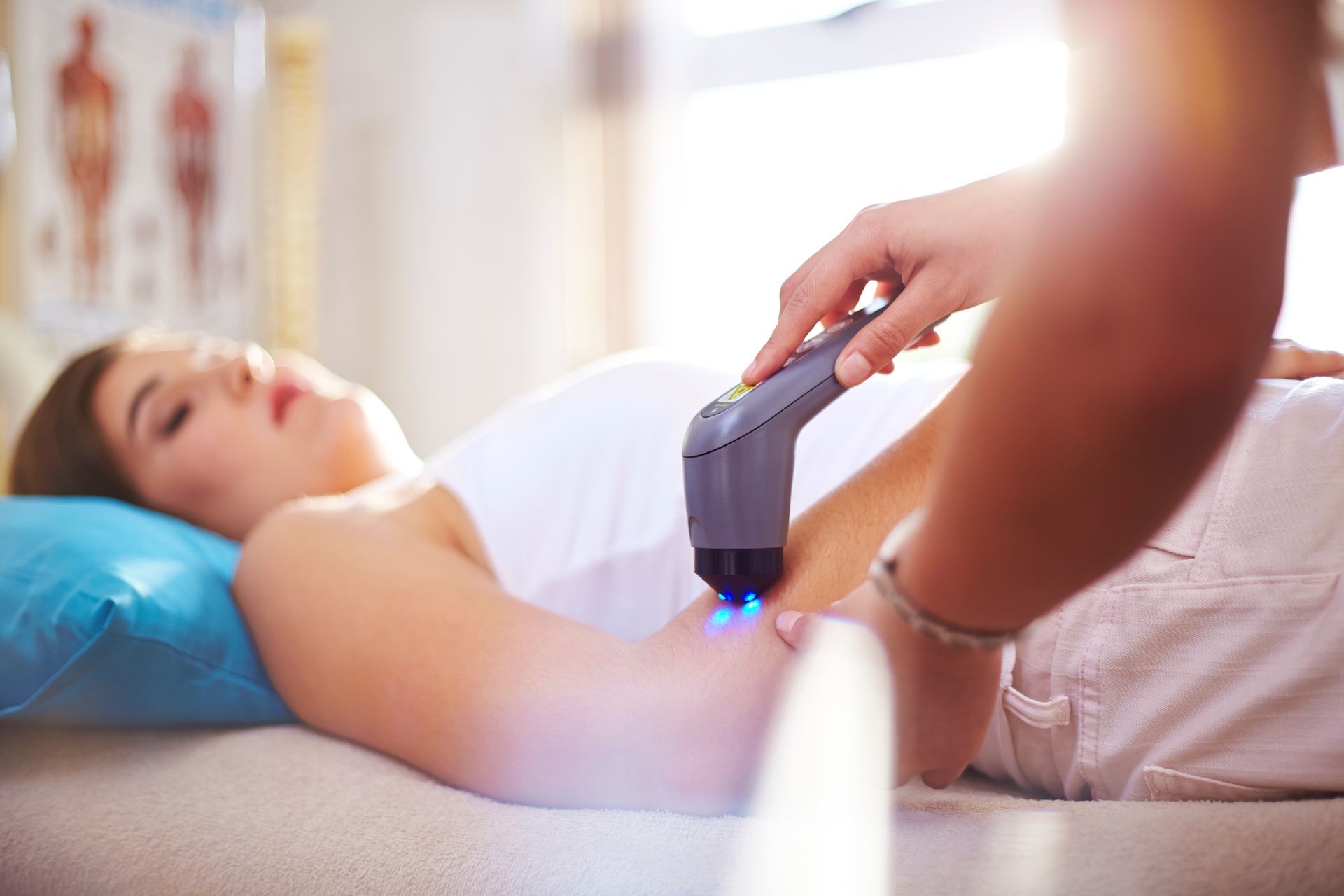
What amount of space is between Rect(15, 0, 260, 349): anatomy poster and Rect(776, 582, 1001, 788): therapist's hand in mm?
2285

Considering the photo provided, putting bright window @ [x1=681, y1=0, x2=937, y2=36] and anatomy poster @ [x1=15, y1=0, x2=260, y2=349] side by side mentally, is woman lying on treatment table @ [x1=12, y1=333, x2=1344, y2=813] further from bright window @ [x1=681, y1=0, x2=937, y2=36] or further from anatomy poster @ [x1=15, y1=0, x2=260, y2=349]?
bright window @ [x1=681, y1=0, x2=937, y2=36]

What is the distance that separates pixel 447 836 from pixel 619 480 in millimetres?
450

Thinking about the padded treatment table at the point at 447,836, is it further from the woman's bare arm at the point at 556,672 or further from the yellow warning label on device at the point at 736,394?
the yellow warning label on device at the point at 736,394

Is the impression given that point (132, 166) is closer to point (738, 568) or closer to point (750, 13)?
point (750, 13)

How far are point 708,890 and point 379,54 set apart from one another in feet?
9.90

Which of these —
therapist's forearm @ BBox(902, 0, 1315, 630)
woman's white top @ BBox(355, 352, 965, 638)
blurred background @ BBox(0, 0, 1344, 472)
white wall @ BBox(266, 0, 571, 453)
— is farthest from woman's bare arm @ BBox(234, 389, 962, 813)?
white wall @ BBox(266, 0, 571, 453)

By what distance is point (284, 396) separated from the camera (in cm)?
136

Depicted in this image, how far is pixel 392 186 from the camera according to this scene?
3.05 metres

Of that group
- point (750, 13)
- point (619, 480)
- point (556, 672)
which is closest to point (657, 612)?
point (619, 480)

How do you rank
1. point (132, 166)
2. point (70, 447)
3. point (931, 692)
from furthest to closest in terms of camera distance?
point (132, 166), point (70, 447), point (931, 692)

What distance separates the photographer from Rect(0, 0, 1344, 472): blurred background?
220 centimetres

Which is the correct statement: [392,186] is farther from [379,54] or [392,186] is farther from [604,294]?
A: [604,294]

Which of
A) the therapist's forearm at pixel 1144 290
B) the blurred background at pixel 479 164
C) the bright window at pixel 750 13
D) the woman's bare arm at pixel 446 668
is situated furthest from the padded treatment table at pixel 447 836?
the bright window at pixel 750 13

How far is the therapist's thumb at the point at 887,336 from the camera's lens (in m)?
0.61
